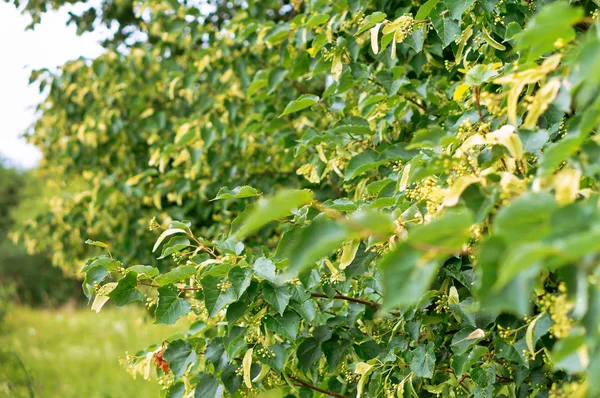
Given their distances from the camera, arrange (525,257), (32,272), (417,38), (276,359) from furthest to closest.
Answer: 1. (32,272)
2. (417,38)
3. (276,359)
4. (525,257)

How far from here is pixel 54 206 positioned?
395 cm

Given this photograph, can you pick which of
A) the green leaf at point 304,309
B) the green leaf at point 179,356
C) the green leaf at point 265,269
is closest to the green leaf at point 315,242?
the green leaf at point 265,269

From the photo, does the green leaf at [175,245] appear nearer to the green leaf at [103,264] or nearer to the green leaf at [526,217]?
the green leaf at [103,264]

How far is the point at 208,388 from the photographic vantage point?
66.2 inches

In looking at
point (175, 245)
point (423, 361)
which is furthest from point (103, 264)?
point (423, 361)

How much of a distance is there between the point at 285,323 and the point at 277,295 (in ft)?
0.29

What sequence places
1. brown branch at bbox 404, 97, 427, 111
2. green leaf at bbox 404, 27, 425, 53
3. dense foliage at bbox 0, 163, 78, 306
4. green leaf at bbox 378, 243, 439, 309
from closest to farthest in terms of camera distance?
green leaf at bbox 378, 243, 439, 309, green leaf at bbox 404, 27, 425, 53, brown branch at bbox 404, 97, 427, 111, dense foliage at bbox 0, 163, 78, 306

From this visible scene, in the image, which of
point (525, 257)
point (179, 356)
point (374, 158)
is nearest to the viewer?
point (525, 257)

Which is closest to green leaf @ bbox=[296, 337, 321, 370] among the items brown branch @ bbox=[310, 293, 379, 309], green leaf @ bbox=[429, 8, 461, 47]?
brown branch @ bbox=[310, 293, 379, 309]

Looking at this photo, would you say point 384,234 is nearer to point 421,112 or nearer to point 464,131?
point 464,131

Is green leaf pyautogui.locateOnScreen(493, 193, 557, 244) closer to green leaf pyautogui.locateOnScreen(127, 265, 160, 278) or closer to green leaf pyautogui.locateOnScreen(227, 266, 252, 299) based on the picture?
green leaf pyautogui.locateOnScreen(227, 266, 252, 299)

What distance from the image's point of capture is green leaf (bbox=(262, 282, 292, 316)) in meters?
1.49

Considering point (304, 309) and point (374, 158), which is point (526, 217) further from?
point (374, 158)

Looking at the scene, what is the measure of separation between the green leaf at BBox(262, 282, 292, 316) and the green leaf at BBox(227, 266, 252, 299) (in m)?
0.06
